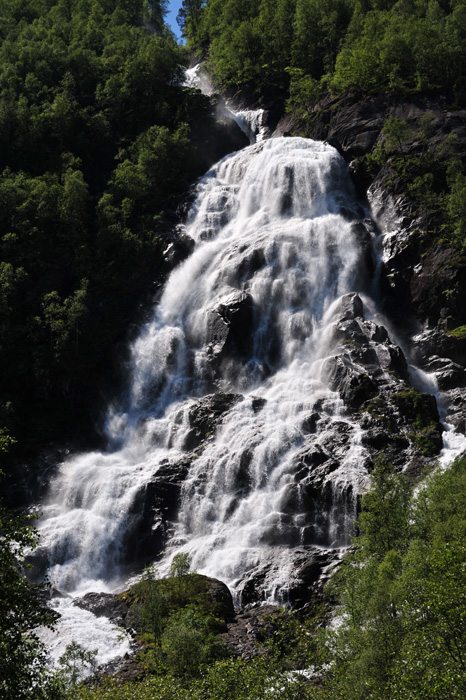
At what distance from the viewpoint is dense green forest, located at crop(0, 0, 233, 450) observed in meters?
60.6

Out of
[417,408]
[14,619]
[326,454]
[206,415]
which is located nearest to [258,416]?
[206,415]

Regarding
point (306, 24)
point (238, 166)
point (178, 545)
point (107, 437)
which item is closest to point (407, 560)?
point (178, 545)

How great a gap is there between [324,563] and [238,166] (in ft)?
182

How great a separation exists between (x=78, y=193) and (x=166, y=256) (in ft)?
43.8

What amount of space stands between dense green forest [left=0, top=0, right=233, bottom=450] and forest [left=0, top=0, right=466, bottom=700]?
0.79 ft

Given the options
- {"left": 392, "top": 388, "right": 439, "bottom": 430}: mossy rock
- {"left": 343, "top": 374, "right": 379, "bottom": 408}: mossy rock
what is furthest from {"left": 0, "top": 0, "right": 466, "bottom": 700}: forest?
{"left": 343, "top": 374, "right": 379, "bottom": 408}: mossy rock

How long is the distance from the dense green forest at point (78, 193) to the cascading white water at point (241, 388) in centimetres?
500

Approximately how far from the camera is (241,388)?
178ft

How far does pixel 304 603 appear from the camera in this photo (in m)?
34.9

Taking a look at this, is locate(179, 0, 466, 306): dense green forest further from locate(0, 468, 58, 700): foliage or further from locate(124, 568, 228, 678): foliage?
locate(0, 468, 58, 700): foliage

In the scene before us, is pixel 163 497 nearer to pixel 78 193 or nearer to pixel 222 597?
pixel 222 597

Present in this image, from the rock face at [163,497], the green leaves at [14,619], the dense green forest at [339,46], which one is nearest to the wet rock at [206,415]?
the rock face at [163,497]

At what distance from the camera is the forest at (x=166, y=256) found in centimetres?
1903

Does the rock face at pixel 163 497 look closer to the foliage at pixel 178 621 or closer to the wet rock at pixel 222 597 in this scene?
the foliage at pixel 178 621
